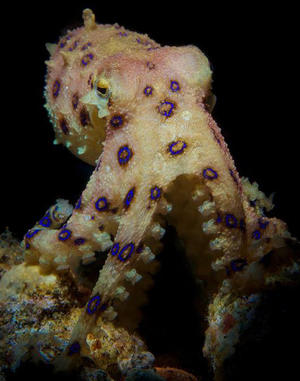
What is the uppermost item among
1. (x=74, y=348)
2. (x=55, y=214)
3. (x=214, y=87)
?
(x=214, y=87)

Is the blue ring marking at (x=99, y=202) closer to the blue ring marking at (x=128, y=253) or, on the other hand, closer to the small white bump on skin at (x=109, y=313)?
the blue ring marking at (x=128, y=253)

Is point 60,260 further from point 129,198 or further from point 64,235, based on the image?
point 129,198

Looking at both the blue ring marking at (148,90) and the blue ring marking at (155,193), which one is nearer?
the blue ring marking at (155,193)

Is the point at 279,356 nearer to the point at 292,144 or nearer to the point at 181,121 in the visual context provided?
the point at 181,121

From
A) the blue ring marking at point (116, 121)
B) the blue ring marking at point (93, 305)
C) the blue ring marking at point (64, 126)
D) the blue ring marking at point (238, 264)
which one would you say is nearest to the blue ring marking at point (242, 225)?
the blue ring marking at point (238, 264)

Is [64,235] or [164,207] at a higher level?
[164,207]

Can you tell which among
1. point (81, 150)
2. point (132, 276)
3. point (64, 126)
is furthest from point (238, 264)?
point (64, 126)

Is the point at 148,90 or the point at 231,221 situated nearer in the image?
the point at 231,221
